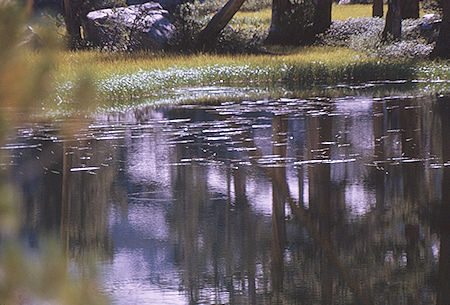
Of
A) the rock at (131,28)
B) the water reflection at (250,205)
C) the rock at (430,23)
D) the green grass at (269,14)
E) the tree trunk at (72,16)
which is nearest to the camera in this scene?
the water reflection at (250,205)

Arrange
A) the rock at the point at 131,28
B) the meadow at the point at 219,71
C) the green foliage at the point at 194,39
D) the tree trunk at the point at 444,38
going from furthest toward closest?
1. the green foliage at the point at 194,39
2. the rock at the point at 131,28
3. the tree trunk at the point at 444,38
4. the meadow at the point at 219,71

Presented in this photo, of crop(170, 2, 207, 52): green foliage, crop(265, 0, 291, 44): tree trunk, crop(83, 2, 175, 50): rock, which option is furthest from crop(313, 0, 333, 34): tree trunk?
crop(83, 2, 175, 50): rock

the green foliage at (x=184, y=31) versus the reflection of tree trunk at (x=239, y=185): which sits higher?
the green foliage at (x=184, y=31)

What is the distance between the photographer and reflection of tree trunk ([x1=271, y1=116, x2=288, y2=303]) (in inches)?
248

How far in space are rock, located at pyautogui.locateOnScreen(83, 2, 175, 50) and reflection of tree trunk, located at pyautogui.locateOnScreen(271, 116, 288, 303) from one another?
46.7 feet

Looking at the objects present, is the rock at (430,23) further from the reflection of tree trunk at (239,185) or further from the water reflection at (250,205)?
the reflection of tree trunk at (239,185)

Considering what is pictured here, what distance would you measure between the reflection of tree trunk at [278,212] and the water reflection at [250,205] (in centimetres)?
2

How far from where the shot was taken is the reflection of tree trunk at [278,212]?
6.30 metres

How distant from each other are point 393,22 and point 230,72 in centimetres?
828

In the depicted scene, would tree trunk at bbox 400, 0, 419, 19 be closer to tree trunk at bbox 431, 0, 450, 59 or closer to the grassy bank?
tree trunk at bbox 431, 0, 450, 59

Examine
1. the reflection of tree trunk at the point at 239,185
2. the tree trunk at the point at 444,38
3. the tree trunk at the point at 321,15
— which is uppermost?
the tree trunk at the point at 321,15

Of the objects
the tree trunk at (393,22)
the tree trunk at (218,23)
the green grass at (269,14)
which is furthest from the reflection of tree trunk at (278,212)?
the green grass at (269,14)

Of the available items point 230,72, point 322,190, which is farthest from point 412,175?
point 230,72

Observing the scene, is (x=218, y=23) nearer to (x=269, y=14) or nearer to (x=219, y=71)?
(x=219, y=71)
